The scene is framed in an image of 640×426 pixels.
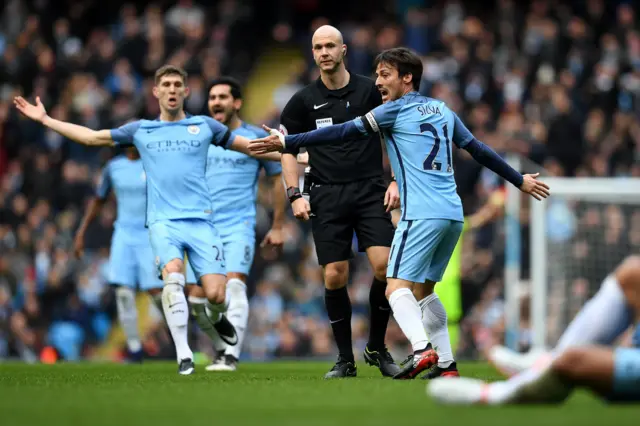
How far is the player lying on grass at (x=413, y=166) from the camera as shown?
8.43 m

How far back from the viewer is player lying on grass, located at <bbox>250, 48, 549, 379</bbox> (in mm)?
8430

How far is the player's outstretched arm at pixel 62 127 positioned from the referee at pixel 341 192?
150 centimetres

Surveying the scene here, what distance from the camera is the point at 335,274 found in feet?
31.5

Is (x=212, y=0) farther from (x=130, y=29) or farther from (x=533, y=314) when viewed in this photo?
(x=533, y=314)

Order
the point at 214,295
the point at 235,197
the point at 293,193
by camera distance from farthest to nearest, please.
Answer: the point at 235,197, the point at 214,295, the point at 293,193

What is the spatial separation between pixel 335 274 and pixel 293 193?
2.30ft

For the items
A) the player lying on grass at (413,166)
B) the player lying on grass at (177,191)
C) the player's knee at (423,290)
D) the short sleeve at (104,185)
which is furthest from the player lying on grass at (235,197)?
the player lying on grass at (413,166)

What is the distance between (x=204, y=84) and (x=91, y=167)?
244 cm

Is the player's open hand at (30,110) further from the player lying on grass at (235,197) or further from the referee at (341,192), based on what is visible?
the player lying on grass at (235,197)

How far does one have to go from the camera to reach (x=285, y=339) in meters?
18.9

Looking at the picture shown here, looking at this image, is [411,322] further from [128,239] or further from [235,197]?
[128,239]

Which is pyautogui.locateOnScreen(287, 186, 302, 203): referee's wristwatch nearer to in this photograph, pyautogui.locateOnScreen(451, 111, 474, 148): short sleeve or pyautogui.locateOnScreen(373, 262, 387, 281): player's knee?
pyautogui.locateOnScreen(373, 262, 387, 281): player's knee

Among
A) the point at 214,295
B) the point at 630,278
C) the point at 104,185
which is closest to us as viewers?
the point at 630,278

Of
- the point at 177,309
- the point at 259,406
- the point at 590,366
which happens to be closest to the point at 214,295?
the point at 177,309
